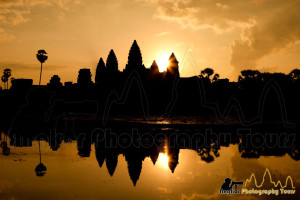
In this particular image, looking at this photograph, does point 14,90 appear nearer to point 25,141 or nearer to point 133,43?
point 133,43

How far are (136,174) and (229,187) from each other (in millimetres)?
4461

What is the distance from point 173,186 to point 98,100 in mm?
83109

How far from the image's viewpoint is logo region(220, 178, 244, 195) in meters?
12.2

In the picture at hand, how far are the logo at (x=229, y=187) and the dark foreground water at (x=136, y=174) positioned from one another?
22 cm

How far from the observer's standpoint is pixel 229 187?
41.3ft

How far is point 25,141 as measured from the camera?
24.8m

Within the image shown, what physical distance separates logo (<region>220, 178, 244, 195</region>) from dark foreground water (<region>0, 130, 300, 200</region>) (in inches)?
8.7

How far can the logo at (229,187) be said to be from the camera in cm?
1216

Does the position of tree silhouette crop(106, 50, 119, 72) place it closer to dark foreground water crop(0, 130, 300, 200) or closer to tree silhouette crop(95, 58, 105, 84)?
tree silhouette crop(95, 58, 105, 84)

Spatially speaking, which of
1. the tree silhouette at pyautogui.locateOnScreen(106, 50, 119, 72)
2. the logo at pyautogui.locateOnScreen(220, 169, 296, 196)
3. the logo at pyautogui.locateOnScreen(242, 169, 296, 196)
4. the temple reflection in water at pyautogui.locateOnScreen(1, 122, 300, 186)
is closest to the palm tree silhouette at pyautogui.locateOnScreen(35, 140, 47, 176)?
the temple reflection in water at pyautogui.locateOnScreen(1, 122, 300, 186)

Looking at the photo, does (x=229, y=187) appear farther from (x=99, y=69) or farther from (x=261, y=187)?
(x=99, y=69)

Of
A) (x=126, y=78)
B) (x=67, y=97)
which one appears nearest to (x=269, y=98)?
(x=126, y=78)

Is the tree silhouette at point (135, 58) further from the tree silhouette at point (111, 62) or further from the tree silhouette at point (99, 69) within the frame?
the tree silhouette at point (99, 69)

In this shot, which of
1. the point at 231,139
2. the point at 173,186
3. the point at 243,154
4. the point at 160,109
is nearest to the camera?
the point at 173,186
